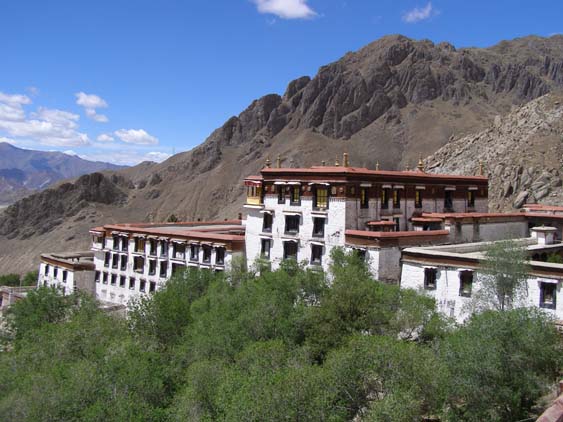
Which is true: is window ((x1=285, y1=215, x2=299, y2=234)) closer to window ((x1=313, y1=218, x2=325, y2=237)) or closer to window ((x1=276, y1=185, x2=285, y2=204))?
window ((x1=276, y1=185, x2=285, y2=204))

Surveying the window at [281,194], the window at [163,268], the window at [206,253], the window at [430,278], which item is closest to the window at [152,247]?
the window at [163,268]

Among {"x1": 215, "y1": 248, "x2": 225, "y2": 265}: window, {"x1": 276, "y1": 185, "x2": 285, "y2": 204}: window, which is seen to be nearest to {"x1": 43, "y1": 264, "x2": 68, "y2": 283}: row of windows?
{"x1": 215, "y1": 248, "x2": 225, "y2": 265}: window

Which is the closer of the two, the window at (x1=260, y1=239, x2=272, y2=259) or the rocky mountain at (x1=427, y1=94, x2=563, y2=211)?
the window at (x1=260, y1=239, x2=272, y2=259)

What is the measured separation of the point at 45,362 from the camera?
24719mm

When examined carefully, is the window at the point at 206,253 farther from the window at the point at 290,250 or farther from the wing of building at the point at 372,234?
the window at the point at 290,250

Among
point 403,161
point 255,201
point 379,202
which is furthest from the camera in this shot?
point 403,161

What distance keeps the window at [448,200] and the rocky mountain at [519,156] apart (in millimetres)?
30529

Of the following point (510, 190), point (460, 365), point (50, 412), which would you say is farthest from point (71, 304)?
point (510, 190)

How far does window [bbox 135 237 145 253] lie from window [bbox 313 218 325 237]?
55.3 ft

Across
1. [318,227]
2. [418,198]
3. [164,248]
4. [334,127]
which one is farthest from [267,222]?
[334,127]

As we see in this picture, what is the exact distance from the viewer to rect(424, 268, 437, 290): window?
29.4 m

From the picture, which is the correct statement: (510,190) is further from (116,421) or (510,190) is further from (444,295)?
(116,421)

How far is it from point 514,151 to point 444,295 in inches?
2247

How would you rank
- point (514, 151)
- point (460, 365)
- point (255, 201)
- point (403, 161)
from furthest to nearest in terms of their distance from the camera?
point (403, 161)
point (514, 151)
point (255, 201)
point (460, 365)
